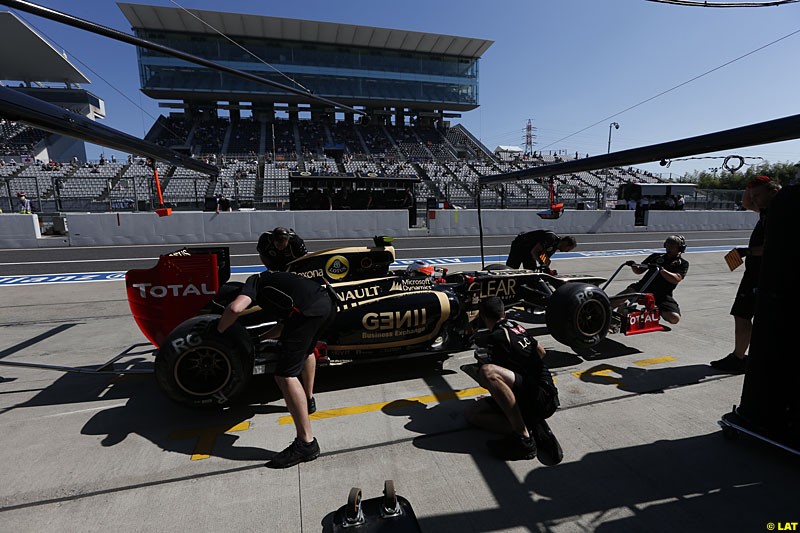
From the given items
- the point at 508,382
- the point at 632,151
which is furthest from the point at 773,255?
the point at 508,382

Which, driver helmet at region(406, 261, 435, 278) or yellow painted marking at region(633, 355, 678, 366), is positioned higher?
driver helmet at region(406, 261, 435, 278)

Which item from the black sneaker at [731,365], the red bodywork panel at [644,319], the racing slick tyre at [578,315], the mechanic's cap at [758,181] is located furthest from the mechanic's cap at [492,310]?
the black sneaker at [731,365]

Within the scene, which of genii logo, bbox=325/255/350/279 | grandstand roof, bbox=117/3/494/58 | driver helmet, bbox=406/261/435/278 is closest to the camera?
genii logo, bbox=325/255/350/279

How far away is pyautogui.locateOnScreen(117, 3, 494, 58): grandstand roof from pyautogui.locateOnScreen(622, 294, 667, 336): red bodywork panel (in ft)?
168

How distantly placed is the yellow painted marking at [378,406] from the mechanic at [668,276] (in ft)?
8.57

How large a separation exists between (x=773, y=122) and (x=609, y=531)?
306 cm

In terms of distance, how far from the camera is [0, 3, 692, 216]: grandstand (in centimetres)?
4454

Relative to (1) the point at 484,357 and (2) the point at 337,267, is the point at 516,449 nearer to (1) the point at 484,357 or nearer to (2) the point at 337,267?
(1) the point at 484,357

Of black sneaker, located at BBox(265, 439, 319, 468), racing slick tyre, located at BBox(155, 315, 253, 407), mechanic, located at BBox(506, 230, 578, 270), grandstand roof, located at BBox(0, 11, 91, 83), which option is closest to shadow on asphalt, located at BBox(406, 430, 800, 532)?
black sneaker, located at BBox(265, 439, 319, 468)

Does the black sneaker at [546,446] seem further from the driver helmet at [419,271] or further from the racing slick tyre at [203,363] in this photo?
the racing slick tyre at [203,363]

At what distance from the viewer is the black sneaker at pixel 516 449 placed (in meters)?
3.09

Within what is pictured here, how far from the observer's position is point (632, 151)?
4.15 metres

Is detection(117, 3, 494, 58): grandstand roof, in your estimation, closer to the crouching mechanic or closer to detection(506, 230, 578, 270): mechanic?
detection(506, 230, 578, 270): mechanic

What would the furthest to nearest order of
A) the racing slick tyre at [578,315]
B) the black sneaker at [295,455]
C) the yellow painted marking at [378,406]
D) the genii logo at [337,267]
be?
the genii logo at [337,267] → the racing slick tyre at [578,315] → the yellow painted marking at [378,406] → the black sneaker at [295,455]
